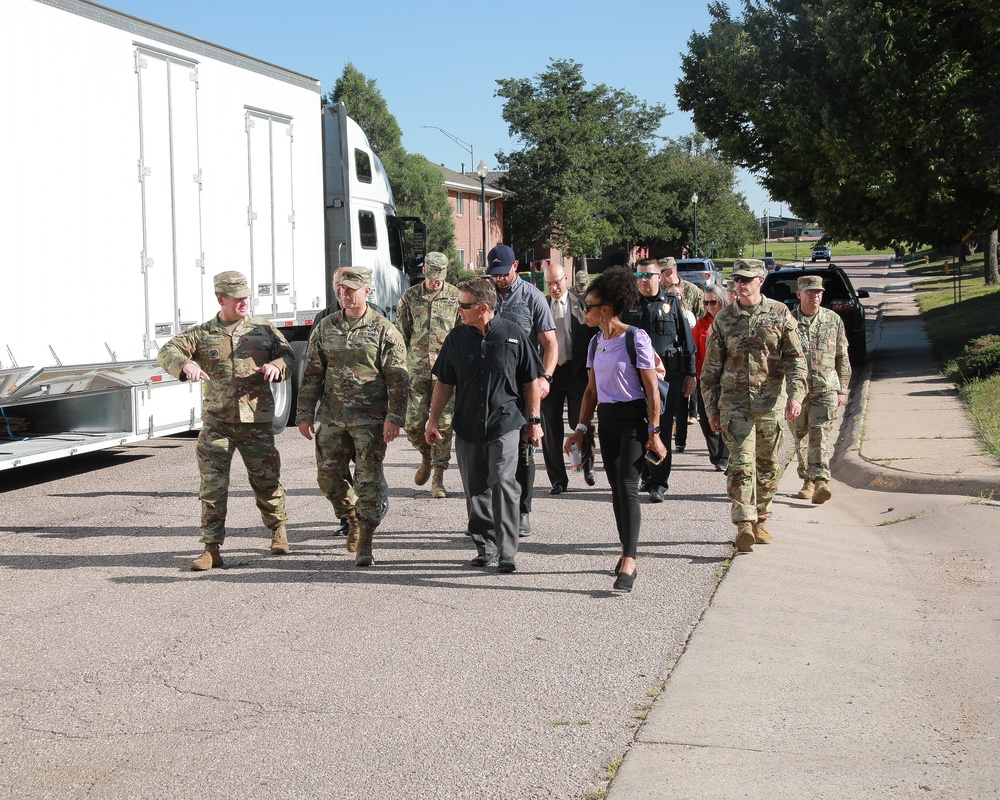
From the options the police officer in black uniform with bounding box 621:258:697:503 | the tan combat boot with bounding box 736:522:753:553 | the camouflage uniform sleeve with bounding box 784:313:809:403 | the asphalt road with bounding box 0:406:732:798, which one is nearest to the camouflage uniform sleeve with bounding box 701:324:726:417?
the camouflage uniform sleeve with bounding box 784:313:809:403

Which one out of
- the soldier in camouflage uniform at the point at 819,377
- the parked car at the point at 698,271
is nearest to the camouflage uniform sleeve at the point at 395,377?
the soldier in camouflage uniform at the point at 819,377

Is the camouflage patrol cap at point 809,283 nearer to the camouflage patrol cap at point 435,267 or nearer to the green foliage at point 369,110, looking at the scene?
the camouflage patrol cap at point 435,267

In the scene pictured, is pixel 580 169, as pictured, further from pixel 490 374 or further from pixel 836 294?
pixel 490 374

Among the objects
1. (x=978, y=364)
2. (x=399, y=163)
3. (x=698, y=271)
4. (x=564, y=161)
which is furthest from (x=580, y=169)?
(x=978, y=364)

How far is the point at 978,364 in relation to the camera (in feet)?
53.2

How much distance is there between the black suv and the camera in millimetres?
19969

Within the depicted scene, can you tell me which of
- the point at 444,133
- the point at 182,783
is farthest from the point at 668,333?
the point at 444,133

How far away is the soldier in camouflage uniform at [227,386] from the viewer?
752 cm

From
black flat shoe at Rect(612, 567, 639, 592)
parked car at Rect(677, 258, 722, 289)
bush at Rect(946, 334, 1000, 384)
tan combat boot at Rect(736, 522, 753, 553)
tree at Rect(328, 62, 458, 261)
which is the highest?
tree at Rect(328, 62, 458, 261)

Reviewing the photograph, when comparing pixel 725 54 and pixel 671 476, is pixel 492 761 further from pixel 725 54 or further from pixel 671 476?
pixel 725 54

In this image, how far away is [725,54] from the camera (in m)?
22.2

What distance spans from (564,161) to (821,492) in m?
63.4

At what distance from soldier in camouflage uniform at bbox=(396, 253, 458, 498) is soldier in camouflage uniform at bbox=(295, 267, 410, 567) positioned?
6.98 ft

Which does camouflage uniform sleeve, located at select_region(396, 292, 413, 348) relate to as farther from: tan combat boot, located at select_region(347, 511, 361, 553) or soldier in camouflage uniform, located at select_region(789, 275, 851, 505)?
soldier in camouflage uniform, located at select_region(789, 275, 851, 505)
